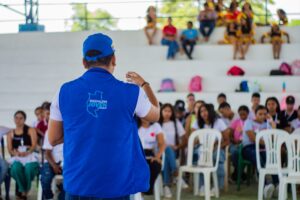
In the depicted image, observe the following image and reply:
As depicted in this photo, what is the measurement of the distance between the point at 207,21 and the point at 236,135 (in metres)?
5.11

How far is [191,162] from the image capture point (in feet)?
23.5

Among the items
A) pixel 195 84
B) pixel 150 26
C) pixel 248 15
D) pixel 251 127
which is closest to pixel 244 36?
pixel 248 15

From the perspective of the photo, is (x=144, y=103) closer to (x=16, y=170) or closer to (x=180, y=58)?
(x=16, y=170)

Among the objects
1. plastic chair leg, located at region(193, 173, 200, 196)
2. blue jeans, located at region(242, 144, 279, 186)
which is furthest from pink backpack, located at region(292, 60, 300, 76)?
plastic chair leg, located at region(193, 173, 200, 196)

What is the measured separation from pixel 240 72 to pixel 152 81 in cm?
189

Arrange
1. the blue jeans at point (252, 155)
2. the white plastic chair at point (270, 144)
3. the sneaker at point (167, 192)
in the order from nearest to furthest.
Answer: the white plastic chair at point (270, 144) → the sneaker at point (167, 192) → the blue jeans at point (252, 155)

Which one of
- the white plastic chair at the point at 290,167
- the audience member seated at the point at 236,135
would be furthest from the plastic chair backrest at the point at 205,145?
the white plastic chair at the point at 290,167

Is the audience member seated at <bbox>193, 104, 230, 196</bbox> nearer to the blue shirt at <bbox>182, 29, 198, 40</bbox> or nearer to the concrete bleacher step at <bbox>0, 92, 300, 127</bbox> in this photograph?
the concrete bleacher step at <bbox>0, 92, 300, 127</bbox>

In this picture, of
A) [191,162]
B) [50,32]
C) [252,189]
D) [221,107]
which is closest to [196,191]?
[191,162]

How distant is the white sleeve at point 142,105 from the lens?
2605 millimetres

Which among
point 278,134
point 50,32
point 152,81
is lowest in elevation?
point 278,134

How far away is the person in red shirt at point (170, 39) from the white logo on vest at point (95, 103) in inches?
415

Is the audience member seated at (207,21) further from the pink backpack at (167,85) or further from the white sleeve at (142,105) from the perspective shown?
the white sleeve at (142,105)

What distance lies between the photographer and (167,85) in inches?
489
